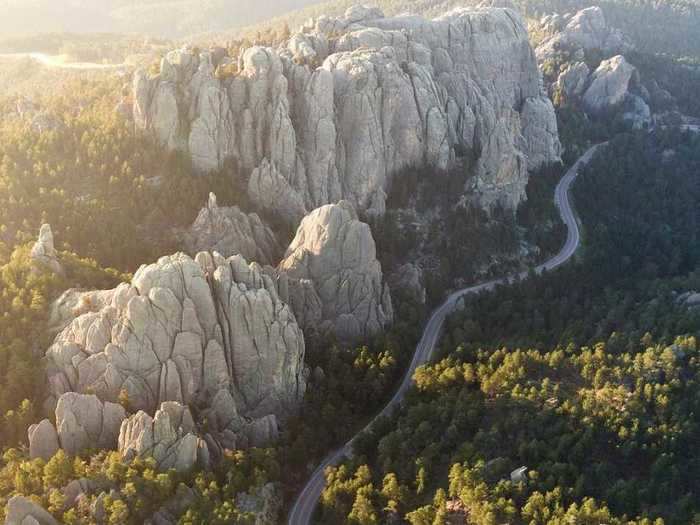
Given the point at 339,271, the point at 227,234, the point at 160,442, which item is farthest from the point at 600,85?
the point at 160,442

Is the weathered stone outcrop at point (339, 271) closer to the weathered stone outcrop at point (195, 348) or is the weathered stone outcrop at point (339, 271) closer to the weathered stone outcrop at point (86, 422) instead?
the weathered stone outcrop at point (195, 348)

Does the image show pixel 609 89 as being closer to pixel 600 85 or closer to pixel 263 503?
pixel 600 85

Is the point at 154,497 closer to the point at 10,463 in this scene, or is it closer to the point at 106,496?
the point at 106,496

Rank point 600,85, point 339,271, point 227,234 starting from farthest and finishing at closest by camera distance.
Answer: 1. point 600,85
2. point 227,234
3. point 339,271

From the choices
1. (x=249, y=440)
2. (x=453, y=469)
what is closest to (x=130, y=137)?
(x=249, y=440)

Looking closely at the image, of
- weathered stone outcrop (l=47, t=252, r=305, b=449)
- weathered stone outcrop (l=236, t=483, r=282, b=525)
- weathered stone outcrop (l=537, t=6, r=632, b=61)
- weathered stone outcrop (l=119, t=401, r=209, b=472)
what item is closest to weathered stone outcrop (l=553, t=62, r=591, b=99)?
weathered stone outcrop (l=537, t=6, r=632, b=61)

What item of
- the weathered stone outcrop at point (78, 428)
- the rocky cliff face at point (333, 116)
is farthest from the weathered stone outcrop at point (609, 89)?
the weathered stone outcrop at point (78, 428)
